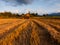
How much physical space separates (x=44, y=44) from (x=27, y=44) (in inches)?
49.7

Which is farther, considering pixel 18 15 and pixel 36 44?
pixel 18 15

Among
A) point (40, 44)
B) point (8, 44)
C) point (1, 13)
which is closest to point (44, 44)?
point (40, 44)

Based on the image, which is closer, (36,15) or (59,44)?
(59,44)

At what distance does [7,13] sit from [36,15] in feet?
124

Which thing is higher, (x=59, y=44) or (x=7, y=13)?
(x=59, y=44)

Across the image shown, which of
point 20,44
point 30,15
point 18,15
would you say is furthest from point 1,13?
point 20,44

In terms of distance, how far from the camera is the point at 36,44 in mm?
12062

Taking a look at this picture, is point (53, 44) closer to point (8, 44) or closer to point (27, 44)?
point (27, 44)

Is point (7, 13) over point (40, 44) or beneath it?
beneath

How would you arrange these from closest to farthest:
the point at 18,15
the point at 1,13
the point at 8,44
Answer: the point at 8,44 → the point at 1,13 → the point at 18,15

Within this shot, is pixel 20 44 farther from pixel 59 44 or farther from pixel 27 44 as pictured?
pixel 59 44

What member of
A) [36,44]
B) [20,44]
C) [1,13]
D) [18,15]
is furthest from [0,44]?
[18,15]

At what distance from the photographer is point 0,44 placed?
39.6 ft

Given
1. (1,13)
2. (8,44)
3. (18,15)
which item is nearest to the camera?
(8,44)
